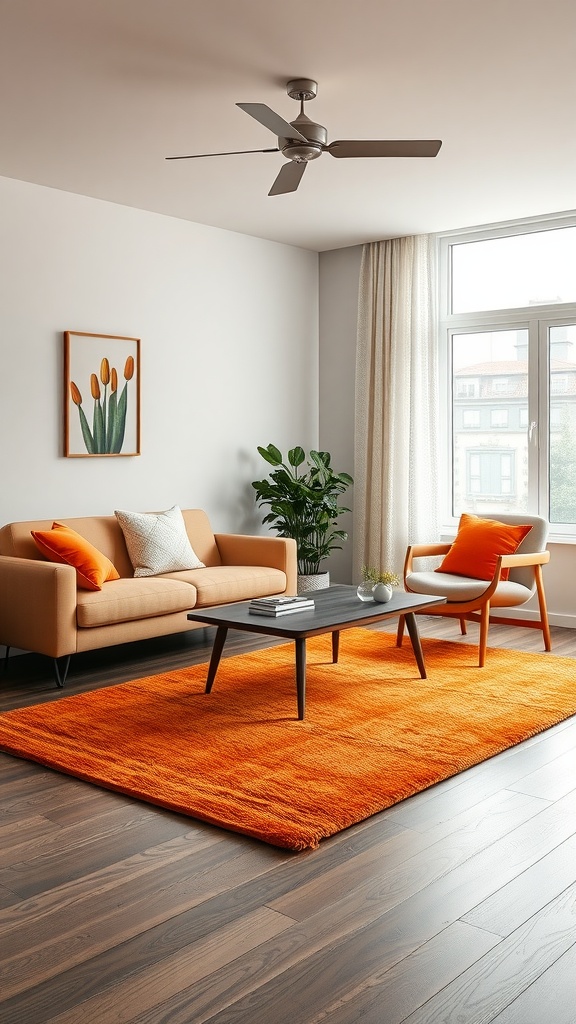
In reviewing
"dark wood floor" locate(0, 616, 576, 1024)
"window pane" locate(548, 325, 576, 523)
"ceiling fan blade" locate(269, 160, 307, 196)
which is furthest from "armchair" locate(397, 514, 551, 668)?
"ceiling fan blade" locate(269, 160, 307, 196)

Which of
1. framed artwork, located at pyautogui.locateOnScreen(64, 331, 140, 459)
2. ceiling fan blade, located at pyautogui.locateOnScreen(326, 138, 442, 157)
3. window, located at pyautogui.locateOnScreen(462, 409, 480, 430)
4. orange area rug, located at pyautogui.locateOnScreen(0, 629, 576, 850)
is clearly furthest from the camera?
window, located at pyautogui.locateOnScreen(462, 409, 480, 430)

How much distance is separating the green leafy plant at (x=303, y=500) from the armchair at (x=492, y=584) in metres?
1.16

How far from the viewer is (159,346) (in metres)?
6.07

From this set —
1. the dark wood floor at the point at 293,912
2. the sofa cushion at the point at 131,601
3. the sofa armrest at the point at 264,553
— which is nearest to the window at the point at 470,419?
the sofa armrest at the point at 264,553

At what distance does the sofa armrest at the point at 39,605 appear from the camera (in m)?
4.40

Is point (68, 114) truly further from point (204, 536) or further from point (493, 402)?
point (493, 402)

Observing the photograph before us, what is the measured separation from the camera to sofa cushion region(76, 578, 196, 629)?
453 centimetres

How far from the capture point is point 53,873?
2520mm

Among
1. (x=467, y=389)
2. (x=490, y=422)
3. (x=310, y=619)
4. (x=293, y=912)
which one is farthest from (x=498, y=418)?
(x=293, y=912)

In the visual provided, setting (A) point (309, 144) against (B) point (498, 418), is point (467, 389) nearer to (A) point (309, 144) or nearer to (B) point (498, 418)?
(B) point (498, 418)

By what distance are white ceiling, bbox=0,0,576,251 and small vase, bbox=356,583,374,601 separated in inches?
87.2

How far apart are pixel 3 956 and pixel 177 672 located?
2687 millimetres

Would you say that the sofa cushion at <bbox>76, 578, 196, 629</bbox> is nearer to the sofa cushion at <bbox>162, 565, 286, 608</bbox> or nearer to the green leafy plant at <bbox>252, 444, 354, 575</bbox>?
A: the sofa cushion at <bbox>162, 565, 286, 608</bbox>

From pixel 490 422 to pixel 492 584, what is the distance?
1963 millimetres
